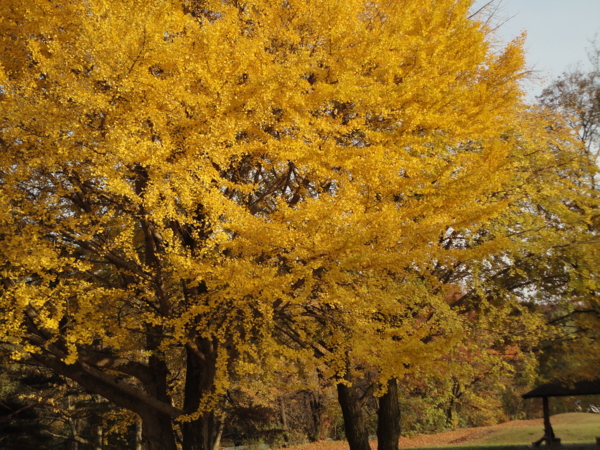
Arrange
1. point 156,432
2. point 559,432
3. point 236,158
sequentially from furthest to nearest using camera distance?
point 559,432 → point 156,432 → point 236,158

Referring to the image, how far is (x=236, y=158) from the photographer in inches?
238

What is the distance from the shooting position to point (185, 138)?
5.61 m

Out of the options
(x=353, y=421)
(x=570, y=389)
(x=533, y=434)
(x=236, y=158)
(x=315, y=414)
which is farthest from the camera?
(x=315, y=414)

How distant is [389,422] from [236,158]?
6465 millimetres

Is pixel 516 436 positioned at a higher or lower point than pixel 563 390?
lower

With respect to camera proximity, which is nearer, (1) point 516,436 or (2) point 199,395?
(2) point 199,395

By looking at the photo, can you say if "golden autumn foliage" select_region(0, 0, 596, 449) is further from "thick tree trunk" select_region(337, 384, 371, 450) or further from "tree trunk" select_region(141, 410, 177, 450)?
"thick tree trunk" select_region(337, 384, 371, 450)

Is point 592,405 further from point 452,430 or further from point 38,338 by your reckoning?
point 38,338

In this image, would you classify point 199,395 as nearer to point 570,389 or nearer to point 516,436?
point 570,389

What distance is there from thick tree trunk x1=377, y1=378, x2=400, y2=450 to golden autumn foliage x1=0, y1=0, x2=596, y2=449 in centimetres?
324

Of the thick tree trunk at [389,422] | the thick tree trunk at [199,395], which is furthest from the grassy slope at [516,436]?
the thick tree trunk at [199,395]

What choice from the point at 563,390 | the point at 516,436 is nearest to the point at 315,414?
the point at 516,436

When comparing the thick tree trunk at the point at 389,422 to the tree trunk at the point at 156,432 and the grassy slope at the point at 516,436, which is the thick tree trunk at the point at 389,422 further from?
the grassy slope at the point at 516,436

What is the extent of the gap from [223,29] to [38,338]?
14.4 ft
